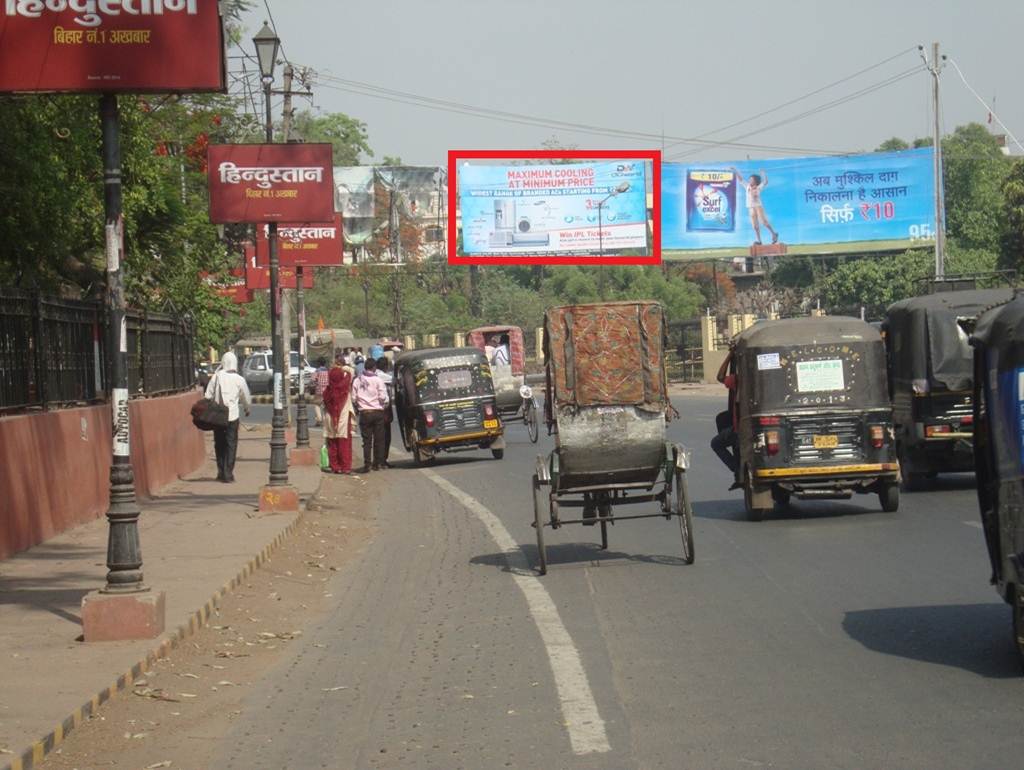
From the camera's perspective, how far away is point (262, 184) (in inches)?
815

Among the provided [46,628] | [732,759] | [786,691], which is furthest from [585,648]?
[46,628]

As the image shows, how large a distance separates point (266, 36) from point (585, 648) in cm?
1493

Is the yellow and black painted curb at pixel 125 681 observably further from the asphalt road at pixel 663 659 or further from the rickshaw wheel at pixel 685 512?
the rickshaw wheel at pixel 685 512

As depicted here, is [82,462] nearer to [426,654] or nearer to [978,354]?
[426,654]

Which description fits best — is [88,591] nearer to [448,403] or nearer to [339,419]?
[339,419]

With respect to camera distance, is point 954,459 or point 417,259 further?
point 417,259

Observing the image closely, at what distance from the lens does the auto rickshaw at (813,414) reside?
1647 centimetres

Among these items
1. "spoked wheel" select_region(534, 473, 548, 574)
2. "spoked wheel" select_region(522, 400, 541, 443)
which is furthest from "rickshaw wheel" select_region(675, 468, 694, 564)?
"spoked wheel" select_region(522, 400, 541, 443)

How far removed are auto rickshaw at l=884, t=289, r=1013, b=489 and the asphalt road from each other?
2.84m

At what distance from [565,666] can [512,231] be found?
157 feet

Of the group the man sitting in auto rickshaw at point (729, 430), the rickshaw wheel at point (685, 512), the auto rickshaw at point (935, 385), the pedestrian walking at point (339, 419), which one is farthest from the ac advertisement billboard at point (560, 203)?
the rickshaw wheel at point (685, 512)

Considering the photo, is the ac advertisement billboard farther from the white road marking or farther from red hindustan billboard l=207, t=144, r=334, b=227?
the white road marking

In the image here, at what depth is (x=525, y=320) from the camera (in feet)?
288

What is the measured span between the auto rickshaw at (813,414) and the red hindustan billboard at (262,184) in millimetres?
6950
